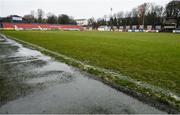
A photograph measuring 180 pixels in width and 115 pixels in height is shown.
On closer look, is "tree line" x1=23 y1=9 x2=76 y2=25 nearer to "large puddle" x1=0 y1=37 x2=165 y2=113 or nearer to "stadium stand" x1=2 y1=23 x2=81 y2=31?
"stadium stand" x1=2 y1=23 x2=81 y2=31

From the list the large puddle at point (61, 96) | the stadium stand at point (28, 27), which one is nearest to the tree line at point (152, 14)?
the stadium stand at point (28, 27)

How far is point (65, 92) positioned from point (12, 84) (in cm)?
176

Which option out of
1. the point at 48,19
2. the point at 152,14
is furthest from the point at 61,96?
the point at 48,19

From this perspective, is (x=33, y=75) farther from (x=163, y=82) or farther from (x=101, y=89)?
(x=163, y=82)

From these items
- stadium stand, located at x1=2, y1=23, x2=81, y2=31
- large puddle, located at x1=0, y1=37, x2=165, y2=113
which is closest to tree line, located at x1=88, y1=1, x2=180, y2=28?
stadium stand, located at x1=2, y1=23, x2=81, y2=31

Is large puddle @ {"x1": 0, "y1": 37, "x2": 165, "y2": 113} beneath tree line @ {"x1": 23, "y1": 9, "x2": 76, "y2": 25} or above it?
beneath

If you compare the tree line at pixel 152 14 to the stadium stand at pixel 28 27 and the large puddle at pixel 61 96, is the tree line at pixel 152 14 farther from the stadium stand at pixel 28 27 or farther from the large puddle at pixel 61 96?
the large puddle at pixel 61 96

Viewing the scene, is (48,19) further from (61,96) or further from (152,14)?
(61,96)

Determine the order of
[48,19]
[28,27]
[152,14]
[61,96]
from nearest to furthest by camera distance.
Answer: [61,96] → [28,27] → [152,14] → [48,19]

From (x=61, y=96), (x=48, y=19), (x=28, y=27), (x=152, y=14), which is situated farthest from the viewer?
(x=48, y=19)

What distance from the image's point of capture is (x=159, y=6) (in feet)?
292

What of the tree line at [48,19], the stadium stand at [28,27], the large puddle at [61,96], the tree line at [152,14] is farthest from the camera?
the tree line at [48,19]

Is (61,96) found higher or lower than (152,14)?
lower

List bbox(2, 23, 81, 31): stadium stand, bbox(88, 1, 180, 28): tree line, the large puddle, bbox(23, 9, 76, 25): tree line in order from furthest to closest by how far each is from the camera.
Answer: bbox(23, 9, 76, 25): tree line
bbox(88, 1, 180, 28): tree line
bbox(2, 23, 81, 31): stadium stand
the large puddle
